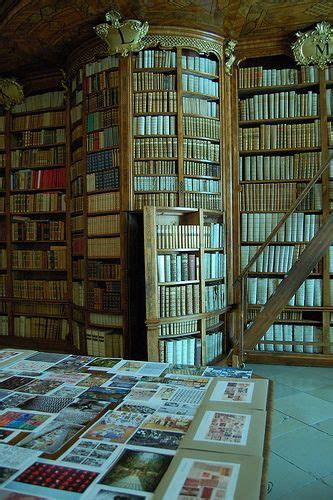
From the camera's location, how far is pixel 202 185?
4047 mm

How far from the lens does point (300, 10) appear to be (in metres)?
3.68

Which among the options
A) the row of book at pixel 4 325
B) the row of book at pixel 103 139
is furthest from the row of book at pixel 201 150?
the row of book at pixel 4 325

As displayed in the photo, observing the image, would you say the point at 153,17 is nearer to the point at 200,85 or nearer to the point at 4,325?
the point at 200,85

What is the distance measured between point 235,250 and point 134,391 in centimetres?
296

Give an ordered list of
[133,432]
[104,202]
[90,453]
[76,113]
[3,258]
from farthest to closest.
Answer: [3,258]
[76,113]
[104,202]
[133,432]
[90,453]

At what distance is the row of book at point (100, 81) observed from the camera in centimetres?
392

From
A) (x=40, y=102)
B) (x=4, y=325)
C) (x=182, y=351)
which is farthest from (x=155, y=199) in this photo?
(x=4, y=325)

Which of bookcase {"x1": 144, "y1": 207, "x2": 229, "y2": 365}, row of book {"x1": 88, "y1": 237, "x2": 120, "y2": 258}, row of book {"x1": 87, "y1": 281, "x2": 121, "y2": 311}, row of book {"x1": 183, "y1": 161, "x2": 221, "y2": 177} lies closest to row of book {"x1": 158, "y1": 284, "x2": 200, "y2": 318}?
bookcase {"x1": 144, "y1": 207, "x2": 229, "y2": 365}

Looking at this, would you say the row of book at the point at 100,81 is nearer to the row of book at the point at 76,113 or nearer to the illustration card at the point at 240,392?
the row of book at the point at 76,113

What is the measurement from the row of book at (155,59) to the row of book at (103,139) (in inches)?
26.7

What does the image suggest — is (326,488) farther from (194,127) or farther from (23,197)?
(23,197)

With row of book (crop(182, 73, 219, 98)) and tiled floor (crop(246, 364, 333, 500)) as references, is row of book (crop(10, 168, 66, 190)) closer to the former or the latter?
row of book (crop(182, 73, 219, 98))

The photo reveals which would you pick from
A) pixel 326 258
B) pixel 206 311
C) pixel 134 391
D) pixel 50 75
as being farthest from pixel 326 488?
pixel 50 75

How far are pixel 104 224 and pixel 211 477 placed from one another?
3247 millimetres
